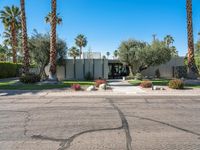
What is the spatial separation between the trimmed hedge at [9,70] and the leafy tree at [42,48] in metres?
8.35

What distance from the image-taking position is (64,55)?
38.6 m

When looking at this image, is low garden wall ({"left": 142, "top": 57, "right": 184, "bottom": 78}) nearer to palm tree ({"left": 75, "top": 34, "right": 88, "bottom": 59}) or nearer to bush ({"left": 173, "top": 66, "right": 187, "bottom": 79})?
bush ({"left": 173, "top": 66, "right": 187, "bottom": 79})

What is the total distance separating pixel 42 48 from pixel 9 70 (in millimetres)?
12837

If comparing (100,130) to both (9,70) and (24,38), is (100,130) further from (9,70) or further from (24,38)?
(9,70)

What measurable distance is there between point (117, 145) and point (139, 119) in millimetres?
3549

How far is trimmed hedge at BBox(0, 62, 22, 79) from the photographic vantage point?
4359 centimetres

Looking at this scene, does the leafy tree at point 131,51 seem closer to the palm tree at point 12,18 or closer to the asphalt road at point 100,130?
the palm tree at point 12,18

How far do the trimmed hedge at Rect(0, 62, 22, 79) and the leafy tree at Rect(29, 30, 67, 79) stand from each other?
8.35 metres

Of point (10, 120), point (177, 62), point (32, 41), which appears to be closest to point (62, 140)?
point (10, 120)

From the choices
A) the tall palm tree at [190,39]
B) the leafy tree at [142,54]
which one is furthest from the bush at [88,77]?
the tall palm tree at [190,39]

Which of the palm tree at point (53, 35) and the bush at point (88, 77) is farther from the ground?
the palm tree at point (53, 35)

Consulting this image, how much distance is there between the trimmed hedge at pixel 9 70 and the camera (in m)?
43.6

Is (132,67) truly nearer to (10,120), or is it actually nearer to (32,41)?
(32,41)

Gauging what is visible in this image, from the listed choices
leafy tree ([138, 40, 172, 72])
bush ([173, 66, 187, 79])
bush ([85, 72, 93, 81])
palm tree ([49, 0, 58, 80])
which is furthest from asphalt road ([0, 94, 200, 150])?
bush ([173, 66, 187, 79])
